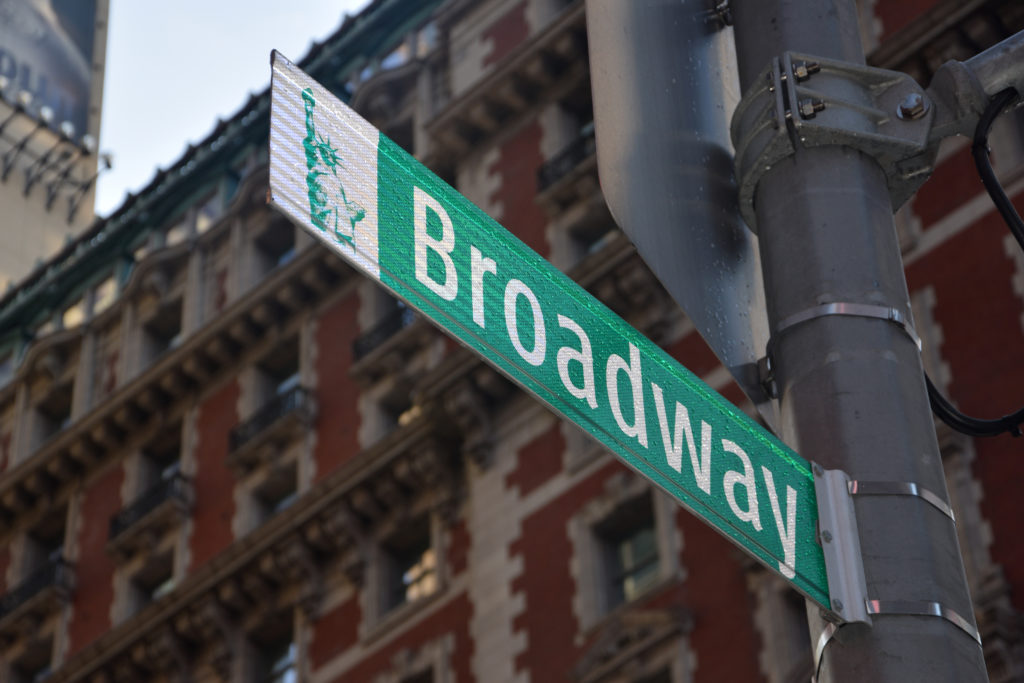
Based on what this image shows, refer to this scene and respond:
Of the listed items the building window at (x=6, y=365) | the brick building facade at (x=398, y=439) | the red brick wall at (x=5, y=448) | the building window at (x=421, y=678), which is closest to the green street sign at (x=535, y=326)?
the brick building facade at (x=398, y=439)

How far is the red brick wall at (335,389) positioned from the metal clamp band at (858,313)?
28599 millimetres

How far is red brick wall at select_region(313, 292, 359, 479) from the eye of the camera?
33750 mm

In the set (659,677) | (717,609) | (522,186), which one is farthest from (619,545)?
(522,186)

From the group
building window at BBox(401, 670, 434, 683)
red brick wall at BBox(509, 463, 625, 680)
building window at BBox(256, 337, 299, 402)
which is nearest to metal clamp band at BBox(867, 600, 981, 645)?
red brick wall at BBox(509, 463, 625, 680)

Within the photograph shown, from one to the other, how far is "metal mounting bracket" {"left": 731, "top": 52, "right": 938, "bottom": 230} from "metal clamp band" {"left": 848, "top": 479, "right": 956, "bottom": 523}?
0.99 meters

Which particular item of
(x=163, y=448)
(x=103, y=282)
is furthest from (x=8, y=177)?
(x=163, y=448)

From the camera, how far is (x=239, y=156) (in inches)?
1700

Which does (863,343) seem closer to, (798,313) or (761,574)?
(798,313)

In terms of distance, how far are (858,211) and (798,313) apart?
36cm

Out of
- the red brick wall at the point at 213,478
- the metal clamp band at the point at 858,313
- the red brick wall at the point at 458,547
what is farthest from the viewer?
the red brick wall at the point at 213,478

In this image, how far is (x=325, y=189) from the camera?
4445mm

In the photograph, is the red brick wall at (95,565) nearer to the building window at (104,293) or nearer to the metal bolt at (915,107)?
the building window at (104,293)

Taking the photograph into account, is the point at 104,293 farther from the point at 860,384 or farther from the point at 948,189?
the point at 860,384

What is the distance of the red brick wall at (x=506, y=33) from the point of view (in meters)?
35.9
